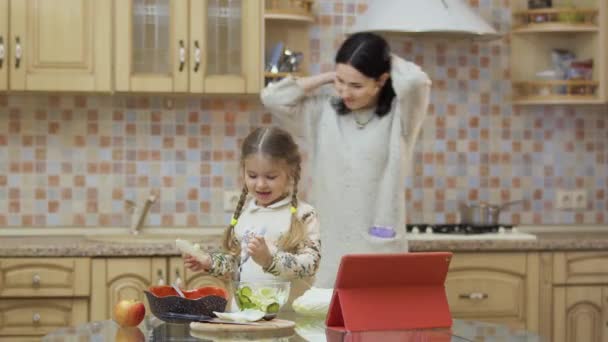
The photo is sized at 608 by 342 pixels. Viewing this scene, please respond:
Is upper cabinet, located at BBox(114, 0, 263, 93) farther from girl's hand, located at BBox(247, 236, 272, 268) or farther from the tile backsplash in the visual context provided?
girl's hand, located at BBox(247, 236, 272, 268)

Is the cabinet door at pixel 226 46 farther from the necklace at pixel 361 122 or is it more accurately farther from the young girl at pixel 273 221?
the young girl at pixel 273 221

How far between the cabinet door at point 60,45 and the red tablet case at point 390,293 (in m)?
2.17

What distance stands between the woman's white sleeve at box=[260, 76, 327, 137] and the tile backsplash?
3.51ft

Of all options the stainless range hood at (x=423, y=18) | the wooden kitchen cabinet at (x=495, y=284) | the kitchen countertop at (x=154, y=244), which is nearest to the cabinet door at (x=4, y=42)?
the kitchen countertop at (x=154, y=244)

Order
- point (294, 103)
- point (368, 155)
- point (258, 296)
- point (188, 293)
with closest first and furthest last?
point (258, 296) < point (188, 293) < point (368, 155) < point (294, 103)

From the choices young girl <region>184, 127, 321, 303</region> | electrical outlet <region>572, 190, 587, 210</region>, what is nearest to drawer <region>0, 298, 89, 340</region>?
young girl <region>184, 127, 321, 303</region>

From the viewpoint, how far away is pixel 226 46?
4242 mm

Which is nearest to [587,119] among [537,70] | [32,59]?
[537,70]

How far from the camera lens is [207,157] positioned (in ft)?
14.9

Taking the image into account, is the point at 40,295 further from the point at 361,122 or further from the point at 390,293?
the point at 390,293

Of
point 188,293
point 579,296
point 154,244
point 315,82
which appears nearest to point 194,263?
point 188,293

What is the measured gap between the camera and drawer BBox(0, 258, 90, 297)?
394 cm

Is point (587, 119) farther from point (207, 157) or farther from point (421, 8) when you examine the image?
point (207, 157)

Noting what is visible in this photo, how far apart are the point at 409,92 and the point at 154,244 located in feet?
3.98
